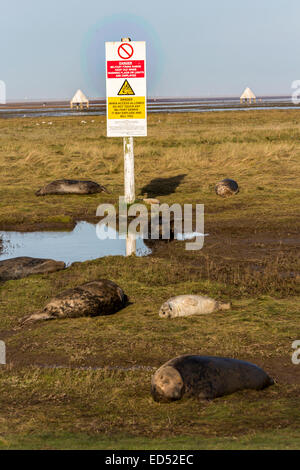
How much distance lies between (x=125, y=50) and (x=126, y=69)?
0.51 metres

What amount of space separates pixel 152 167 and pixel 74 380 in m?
20.3

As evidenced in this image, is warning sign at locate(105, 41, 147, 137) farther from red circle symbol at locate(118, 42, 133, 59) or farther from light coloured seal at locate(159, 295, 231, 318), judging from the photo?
light coloured seal at locate(159, 295, 231, 318)

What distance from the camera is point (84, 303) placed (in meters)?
9.52

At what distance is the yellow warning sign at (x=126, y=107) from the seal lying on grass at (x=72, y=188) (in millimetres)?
3768

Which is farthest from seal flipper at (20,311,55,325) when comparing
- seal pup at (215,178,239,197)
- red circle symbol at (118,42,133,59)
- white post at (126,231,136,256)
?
seal pup at (215,178,239,197)

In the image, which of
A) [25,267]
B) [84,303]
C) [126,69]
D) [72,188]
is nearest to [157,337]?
[84,303]

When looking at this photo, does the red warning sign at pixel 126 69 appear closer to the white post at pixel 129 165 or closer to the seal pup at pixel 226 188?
the white post at pixel 129 165

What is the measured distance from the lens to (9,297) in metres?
10.6

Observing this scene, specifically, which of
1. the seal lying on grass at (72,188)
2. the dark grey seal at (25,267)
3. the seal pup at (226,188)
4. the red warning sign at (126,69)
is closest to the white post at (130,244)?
the dark grey seal at (25,267)

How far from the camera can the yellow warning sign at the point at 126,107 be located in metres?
18.5

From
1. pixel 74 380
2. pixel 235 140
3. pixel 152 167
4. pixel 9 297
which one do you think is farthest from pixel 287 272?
pixel 235 140

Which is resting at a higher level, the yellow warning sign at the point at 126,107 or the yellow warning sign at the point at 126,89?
the yellow warning sign at the point at 126,89

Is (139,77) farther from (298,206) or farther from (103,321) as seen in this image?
(103,321)

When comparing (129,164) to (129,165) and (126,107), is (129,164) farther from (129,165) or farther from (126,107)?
(126,107)
